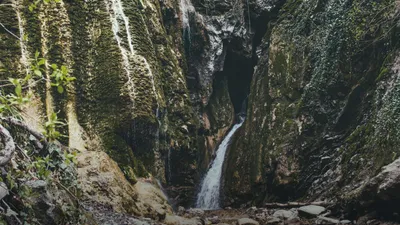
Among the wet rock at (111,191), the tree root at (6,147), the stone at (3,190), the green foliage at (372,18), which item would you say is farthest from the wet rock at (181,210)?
the tree root at (6,147)

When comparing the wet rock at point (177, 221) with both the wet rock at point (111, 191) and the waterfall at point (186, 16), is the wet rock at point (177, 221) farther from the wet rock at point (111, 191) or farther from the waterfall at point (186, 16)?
the waterfall at point (186, 16)

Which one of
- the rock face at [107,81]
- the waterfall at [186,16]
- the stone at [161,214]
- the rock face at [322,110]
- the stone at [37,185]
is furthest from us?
the waterfall at [186,16]

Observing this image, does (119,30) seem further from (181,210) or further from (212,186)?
(212,186)

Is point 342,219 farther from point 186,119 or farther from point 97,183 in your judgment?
point 186,119

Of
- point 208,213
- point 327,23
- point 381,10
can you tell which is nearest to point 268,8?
point 327,23

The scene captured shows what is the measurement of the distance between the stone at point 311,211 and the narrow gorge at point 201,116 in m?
0.04

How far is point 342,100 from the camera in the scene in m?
13.5

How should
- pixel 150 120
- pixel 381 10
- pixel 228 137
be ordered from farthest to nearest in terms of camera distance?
pixel 228 137
pixel 150 120
pixel 381 10

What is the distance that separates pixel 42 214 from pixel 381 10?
38.5 ft

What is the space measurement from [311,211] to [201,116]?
9.54 metres

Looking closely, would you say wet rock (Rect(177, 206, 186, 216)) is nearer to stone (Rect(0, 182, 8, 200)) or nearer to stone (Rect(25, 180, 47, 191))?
stone (Rect(25, 180, 47, 191))

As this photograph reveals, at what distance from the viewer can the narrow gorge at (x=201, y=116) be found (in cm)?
1013

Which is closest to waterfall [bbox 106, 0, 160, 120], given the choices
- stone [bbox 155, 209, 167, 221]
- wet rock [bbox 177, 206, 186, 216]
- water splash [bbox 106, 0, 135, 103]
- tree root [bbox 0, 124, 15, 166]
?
water splash [bbox 106, 0, 135, 103]

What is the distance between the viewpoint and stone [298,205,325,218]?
1017 cm
